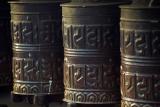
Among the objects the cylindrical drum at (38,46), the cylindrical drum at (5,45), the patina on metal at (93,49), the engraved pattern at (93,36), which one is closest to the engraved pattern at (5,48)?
the cylindrical drum at (5,45)

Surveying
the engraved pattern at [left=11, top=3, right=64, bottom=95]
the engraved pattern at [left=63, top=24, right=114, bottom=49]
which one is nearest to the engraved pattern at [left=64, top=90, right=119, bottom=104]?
the engraved pattern at [left=63, top=24, right=114, bottom=49]

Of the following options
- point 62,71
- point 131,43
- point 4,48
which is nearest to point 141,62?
point 131,43

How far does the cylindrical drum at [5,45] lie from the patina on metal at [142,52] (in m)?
1.77

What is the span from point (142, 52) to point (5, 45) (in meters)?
1.99

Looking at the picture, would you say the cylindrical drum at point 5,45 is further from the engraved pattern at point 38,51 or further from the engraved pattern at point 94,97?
the engraved pattern at point 94,97

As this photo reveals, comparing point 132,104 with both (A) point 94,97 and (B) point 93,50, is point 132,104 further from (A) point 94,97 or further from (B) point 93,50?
(B) point 93,50

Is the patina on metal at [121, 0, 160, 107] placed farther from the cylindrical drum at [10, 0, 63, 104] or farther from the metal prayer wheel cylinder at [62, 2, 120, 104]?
the cylindrical drum at [10, 0, 63, 104]

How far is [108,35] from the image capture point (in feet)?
16.4

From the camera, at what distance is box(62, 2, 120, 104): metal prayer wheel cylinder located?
4984 mm

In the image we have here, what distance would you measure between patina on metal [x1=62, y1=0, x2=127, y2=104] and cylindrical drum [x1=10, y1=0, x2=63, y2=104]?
378 mm

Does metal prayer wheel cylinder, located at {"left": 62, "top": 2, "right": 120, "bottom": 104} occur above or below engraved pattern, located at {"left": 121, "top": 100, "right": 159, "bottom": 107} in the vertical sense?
above

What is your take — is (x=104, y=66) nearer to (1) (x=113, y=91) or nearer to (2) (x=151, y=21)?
(1) (x=113, y=91)

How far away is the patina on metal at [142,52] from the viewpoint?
15.0 ft

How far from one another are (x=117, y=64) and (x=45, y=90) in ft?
2.70
